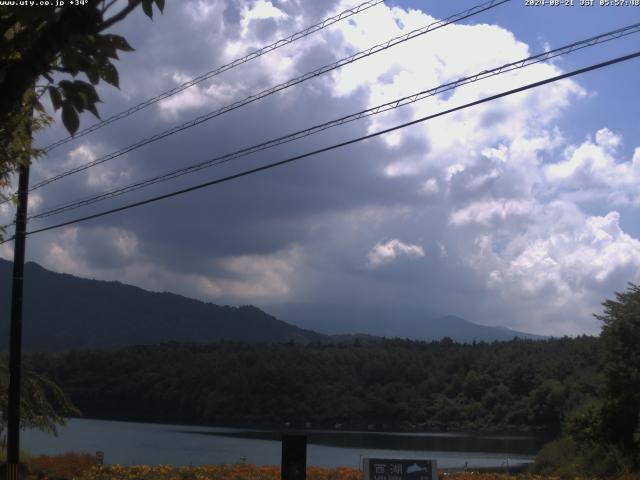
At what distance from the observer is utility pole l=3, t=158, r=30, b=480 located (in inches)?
651

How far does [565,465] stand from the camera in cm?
2172

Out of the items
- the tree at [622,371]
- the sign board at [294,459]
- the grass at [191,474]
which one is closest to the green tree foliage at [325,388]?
the tree at [622,371]

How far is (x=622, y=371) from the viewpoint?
22016 mm

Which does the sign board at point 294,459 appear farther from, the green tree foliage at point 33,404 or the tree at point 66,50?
the green tree foliage at point 33,404

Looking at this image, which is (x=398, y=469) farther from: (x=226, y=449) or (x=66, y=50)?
(x=226, y=449)

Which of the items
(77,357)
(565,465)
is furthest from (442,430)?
(565,465)

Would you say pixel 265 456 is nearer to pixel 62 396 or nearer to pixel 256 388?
pixel 62 396

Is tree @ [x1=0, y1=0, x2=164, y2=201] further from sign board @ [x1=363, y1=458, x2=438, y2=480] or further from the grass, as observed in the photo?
the grass

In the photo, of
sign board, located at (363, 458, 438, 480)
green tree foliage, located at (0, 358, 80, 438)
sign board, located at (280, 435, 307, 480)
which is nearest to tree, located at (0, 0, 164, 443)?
sign board, located at (280, 435, 307, 480)

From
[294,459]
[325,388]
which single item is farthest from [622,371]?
[325,388]

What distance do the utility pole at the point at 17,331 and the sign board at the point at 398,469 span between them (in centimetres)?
856

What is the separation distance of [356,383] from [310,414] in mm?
10075

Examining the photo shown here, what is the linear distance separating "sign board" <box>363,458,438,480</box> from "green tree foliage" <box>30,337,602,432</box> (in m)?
55.1

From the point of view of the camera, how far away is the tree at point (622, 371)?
21172mm
